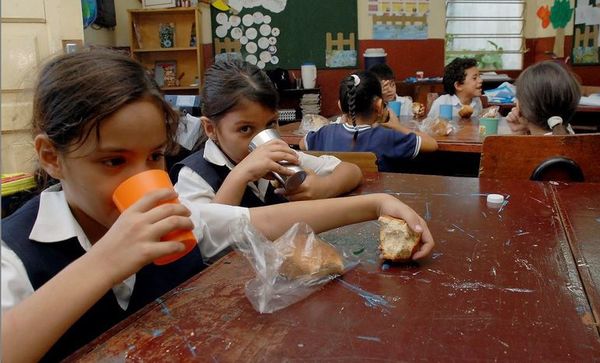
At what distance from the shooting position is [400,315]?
72cm

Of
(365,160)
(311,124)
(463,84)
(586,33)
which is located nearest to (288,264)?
(365,160)

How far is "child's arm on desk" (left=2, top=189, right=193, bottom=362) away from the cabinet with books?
17.4 feet

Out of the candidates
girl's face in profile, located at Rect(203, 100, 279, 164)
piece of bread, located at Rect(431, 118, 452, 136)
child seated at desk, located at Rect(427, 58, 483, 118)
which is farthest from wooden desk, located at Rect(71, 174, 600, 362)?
child seated at desk, located at Rect(427, 58, 483, 118)

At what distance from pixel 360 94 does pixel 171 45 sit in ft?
12.4

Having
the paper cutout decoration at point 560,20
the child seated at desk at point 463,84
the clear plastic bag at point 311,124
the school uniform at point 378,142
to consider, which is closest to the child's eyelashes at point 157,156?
the school uniform at point 378,142

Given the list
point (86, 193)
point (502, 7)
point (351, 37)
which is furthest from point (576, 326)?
point (502, 7)

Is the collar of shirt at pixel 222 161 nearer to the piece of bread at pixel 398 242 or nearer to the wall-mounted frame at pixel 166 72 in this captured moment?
the piece of bread at pixel 398 242

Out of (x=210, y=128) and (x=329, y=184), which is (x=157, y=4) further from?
(x=329, y=184)

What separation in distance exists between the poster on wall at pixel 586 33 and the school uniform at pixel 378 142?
389cm

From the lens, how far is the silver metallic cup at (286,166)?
1.32m

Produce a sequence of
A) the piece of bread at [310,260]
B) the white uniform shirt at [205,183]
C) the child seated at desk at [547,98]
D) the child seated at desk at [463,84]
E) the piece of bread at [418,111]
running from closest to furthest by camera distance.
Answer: the piece of bread at [310,260], the white uniform shirt at [205,183], the child seated at desk at [547,98], the piece of bread at [418,111], the child seated at desk at [463,84]

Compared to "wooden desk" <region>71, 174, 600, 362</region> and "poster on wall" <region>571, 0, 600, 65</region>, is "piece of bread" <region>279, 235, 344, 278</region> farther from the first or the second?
"poster on wall" <region>571, 0, 600, 65</region>

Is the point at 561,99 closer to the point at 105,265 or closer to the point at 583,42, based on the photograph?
the point at 105,265

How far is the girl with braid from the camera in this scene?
2.53 m
